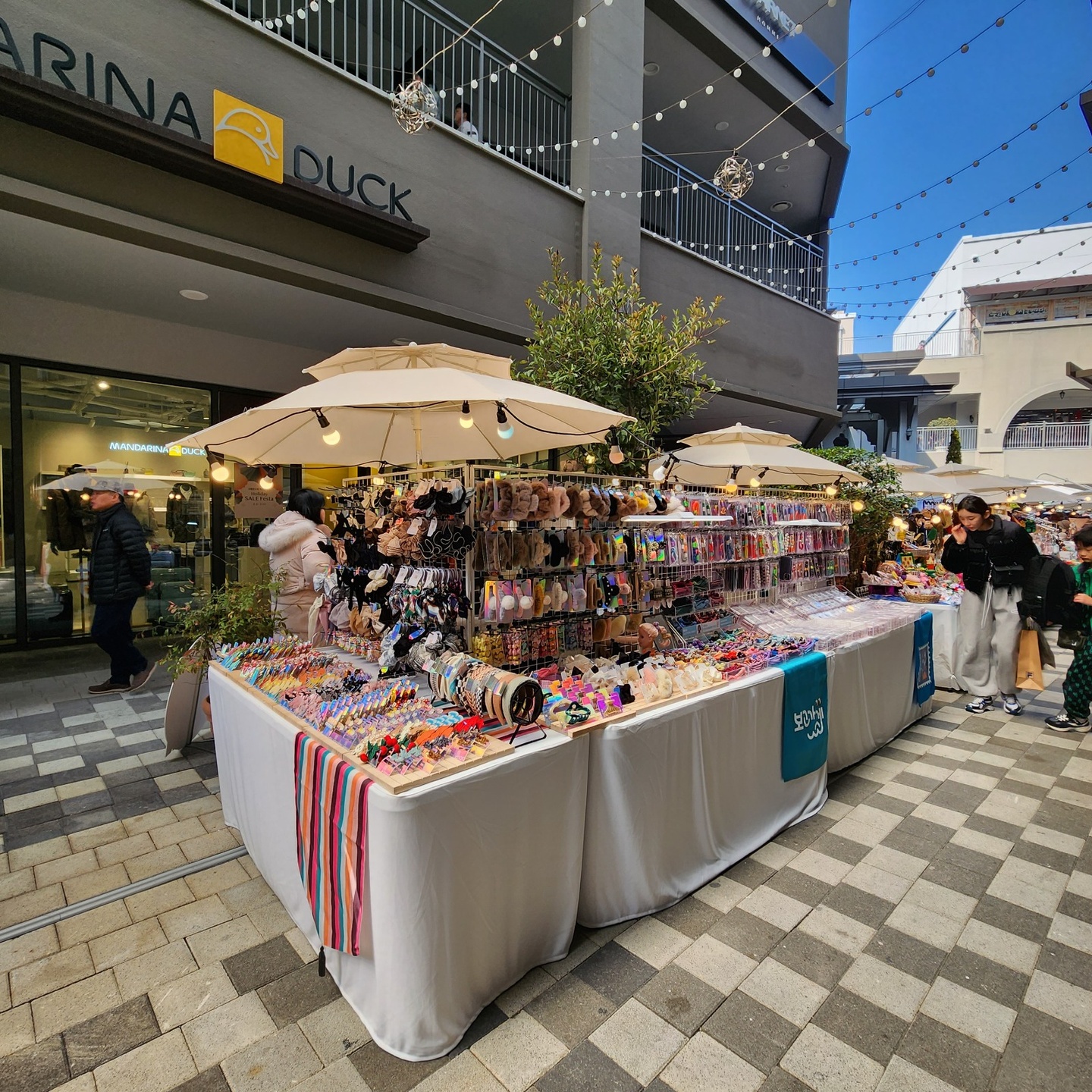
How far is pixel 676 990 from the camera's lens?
1.98 m

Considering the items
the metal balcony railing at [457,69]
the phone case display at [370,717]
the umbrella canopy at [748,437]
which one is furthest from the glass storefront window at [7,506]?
the umbrella canopy at [748,437]

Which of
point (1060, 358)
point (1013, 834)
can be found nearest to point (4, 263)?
point (1013, 834)

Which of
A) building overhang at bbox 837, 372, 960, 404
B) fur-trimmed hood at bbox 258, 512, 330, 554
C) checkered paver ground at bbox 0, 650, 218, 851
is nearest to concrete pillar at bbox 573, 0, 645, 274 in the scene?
fur-trimmed hood at bbox 258, 512, 330, 554

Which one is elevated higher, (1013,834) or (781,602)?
(781,602)

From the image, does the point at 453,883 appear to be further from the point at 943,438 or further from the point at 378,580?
the point at 943,438

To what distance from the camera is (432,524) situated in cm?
271

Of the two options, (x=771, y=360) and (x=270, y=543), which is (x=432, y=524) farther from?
(x=771, y=360)

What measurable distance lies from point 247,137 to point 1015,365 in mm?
26808

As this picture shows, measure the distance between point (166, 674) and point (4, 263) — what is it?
390 cm

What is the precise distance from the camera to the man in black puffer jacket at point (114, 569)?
16.1 ft

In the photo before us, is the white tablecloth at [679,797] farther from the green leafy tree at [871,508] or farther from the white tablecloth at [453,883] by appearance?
the green leafy tree at [871,508]

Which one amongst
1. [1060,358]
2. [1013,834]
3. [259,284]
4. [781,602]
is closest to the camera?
[1013,834]

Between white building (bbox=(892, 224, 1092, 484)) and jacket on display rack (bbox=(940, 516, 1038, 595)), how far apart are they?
783 inches

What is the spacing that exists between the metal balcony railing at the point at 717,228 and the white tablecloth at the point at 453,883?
877 cm
